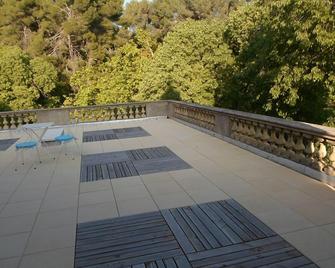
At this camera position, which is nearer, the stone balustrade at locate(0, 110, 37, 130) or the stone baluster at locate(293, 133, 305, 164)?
the stone baluster at locate(293, 133, 305, 164)

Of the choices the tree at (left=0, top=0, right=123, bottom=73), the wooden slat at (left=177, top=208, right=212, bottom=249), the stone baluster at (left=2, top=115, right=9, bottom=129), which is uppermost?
the tree at (left=0, top=0, right=123, bottom=73)

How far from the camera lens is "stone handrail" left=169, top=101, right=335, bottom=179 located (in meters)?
5.14

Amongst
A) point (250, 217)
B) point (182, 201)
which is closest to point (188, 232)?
point (250, 217)

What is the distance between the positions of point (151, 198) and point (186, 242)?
138cm

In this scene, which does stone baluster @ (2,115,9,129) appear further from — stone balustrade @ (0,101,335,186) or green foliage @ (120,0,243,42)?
green foliage @ (120,0,243,42)

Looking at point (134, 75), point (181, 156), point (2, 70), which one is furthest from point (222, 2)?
point (181, 156)

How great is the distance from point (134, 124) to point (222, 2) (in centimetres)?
2542

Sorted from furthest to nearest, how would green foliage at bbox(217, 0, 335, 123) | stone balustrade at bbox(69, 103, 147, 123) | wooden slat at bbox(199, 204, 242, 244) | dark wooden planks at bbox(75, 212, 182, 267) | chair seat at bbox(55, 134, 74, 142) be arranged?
stone balustrade at bbox(69, 103, 147, 123)
green foliage at bbox(217, 0, 335, 123)
chair seat at bbox(55, 134, 74, 142)
wooden slat at bbox(199, 204, 242, 244)
dark wooden planks at bbox(75, 212, 182, 267)

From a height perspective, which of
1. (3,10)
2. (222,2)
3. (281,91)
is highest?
(222,2)

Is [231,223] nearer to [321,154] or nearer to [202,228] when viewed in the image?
[202,228]

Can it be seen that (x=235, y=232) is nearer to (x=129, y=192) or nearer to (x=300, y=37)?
(x=129, y=192)

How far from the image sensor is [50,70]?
1014 inches

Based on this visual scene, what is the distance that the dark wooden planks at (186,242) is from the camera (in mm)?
3250

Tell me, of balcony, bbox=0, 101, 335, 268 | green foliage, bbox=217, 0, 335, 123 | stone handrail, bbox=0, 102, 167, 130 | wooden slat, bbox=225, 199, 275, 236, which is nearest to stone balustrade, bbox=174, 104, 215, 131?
balcony, bbox=0, 101, 335, 268
